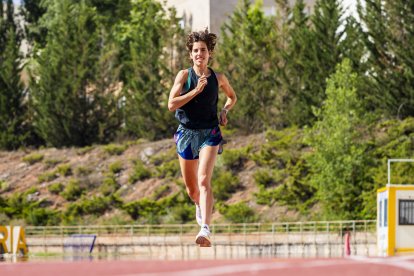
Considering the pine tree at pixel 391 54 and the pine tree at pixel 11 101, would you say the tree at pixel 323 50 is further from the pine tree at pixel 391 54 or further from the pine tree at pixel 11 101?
the pine tree at pixel 11 101

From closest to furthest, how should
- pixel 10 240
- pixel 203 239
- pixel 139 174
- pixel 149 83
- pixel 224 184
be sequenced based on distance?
pixel 203 239, pixel 10 240, pixel 224 184, pixel 139 174, pixel 149 83

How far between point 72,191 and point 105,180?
7.49ft

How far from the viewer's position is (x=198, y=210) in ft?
44.3

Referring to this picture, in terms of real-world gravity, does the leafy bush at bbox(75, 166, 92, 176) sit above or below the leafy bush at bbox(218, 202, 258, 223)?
above

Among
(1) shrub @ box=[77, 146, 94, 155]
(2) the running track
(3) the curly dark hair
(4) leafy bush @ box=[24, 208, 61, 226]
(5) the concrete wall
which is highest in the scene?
(3) the curly dark hair

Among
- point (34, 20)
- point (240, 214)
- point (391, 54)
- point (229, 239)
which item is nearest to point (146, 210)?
point (240, 214)

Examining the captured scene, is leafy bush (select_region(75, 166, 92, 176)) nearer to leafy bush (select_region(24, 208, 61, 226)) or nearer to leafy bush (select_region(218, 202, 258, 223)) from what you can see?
leafy bush (select_region(24, 208, 61, 226))

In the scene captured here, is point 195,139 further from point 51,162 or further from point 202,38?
point 51,162

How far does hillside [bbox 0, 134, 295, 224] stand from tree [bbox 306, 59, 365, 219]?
4.21m

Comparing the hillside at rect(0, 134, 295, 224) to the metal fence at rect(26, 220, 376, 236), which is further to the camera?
the hillside at rect(0, 134, 295, 224)

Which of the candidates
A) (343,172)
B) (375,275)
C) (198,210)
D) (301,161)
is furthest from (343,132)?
(375,275)

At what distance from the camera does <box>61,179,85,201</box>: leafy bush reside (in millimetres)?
79375

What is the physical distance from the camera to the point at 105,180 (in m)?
80.7

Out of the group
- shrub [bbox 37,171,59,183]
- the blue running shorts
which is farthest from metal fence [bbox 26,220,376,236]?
the blue running shorts
